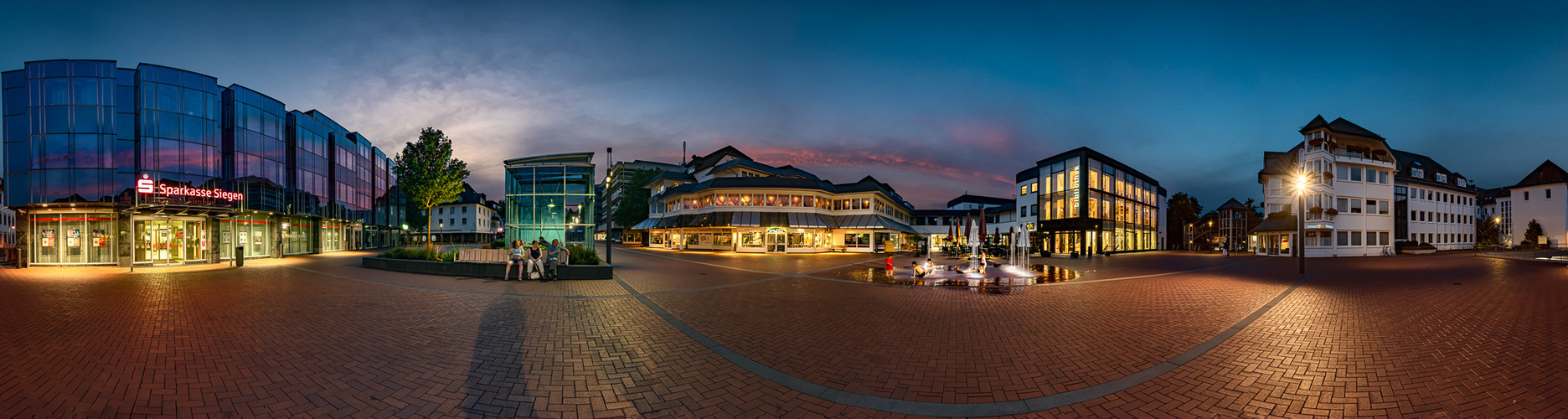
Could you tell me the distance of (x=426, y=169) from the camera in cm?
2398

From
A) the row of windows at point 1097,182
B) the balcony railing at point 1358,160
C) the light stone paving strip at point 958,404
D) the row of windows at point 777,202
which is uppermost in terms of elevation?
the balcony railing at point 1358,160

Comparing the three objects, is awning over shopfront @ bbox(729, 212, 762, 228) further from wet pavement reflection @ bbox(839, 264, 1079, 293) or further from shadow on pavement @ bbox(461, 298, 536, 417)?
shadow on pavement @ bbox(461, 298, 536, 417)

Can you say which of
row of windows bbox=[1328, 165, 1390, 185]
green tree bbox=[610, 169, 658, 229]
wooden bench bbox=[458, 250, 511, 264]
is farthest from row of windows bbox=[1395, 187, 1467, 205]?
green tree bbox=[610, 169, 658, 229]

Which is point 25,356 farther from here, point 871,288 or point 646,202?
point 646,202

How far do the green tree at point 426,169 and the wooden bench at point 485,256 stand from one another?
26.0ft

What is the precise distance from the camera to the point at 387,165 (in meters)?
51.4

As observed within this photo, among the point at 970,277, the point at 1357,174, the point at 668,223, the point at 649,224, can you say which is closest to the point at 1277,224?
the point at 1357,174

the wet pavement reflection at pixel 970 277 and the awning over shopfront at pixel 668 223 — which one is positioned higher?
the awning over shopfront at pixel 668 223

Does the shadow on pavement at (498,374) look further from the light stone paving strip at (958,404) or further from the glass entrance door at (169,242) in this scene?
the glass entrance door at (169,242)

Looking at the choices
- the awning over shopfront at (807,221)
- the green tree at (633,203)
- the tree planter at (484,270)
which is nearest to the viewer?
the tree planter at (484,270)

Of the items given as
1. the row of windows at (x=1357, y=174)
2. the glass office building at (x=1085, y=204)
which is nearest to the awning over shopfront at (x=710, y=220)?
the glass office building at (x=1085, y=204)

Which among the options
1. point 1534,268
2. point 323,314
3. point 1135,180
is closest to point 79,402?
point 323,314

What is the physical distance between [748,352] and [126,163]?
1319 inches

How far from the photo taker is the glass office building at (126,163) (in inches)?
859
